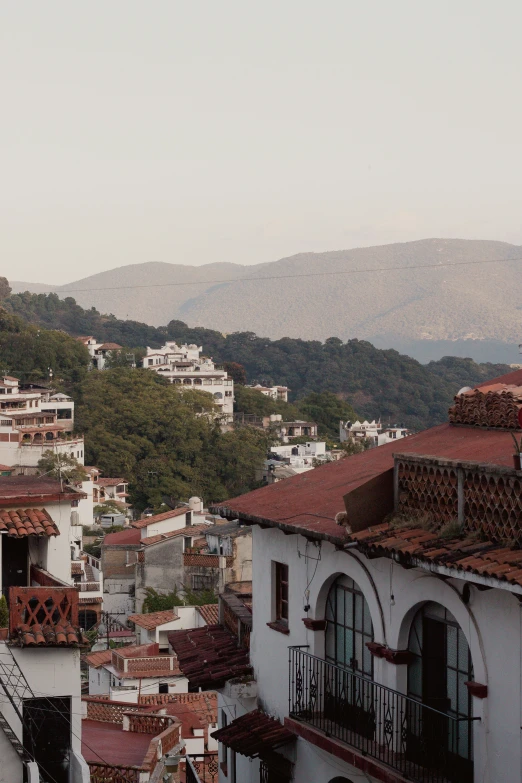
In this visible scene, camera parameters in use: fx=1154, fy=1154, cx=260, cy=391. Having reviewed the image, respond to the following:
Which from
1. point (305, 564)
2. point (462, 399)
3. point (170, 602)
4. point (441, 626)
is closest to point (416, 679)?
point (441, 626)

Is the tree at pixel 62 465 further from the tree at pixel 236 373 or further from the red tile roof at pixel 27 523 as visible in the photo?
the red tile roof at pixel 27 523

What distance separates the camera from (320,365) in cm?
17712

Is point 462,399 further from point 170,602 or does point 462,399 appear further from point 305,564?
point 170,602

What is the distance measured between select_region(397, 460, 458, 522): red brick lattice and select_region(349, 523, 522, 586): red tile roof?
0.22 m

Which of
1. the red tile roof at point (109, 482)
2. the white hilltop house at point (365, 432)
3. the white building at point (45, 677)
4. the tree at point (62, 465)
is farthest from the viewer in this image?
the white hilltop house at point (365, 432)

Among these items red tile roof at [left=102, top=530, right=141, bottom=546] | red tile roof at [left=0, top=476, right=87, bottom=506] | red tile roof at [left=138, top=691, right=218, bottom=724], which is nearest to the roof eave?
red tile roof at [left=0, top=476, right=87, bottom=506]

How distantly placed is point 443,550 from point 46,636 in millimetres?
4394

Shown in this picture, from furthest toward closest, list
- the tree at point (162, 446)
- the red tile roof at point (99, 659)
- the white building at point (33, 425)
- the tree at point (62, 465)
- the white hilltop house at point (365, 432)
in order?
the white hilltop house at point (365, 432)
the tree at point (162, 446)
the white building at point (33, 425)
the tree at point (62, 465)
the red tile roof at point (99, 659)

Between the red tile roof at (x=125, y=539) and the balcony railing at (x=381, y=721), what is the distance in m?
45.2

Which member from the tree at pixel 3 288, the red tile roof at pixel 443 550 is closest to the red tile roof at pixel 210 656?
the red tile roof at pixel 443 550

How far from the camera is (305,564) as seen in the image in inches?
502

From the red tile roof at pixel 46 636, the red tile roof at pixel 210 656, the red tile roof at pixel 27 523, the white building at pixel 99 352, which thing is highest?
the white building at pixel 99 352

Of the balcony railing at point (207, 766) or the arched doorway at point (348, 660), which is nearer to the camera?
the arched doorway at point (348, 660)

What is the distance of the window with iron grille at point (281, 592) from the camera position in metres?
13.5
